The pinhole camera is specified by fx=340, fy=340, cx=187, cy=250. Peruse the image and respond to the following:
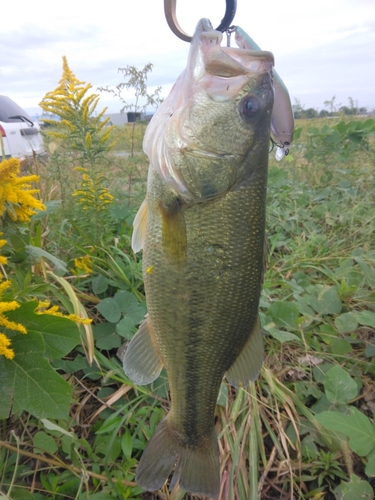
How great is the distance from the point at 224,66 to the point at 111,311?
158 centimetres

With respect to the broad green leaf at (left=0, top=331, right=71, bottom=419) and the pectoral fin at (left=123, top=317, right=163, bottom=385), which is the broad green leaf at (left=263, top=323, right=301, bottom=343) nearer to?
the pectoral fin at (left=123, top=317, right=163, bottom=385)

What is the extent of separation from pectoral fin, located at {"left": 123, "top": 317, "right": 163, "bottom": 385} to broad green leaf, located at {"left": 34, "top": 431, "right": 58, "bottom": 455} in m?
0.73

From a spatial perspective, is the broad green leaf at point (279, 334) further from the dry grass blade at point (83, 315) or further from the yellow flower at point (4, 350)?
the yellow flower at point (4, 350)

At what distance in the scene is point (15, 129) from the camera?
25.3 ft

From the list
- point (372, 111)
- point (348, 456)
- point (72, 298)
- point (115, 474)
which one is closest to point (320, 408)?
point (348, 456)

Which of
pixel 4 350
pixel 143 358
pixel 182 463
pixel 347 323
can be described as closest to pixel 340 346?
pixel 347 323

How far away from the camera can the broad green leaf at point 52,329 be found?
1271mm

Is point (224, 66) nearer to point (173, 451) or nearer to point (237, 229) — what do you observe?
point (237, 229)

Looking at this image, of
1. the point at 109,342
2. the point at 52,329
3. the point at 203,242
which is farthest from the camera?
the point at 109,342

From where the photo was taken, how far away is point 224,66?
123 centimetres

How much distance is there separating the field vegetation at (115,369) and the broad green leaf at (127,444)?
12 mm

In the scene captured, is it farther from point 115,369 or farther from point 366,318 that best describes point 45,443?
point 366,318

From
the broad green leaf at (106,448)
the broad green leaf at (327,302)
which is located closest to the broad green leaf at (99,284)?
the broad green leaf at (106,448)

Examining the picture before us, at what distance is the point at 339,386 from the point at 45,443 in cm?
160
